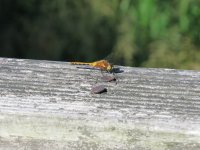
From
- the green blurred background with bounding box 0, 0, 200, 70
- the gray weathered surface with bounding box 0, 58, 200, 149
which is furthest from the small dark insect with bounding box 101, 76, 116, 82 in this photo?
the green blurred background with bounding box 0, 0, 200, 70

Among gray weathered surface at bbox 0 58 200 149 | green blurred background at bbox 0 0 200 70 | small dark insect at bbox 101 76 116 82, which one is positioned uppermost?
green blurred background at bbox 0 0 200 70

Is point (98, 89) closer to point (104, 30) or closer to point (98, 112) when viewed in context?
point (98, 112)

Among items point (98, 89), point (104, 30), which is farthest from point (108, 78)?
point (104, 30)

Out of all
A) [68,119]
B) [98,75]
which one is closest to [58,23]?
[98,75]

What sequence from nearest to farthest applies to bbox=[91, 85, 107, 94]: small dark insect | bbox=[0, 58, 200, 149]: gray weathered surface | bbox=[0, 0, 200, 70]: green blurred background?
bbox=[0, 58, 200, 149]: gray weathered surface, bbox=[91, 85, 107, 94]: small dark insect, bbox=[0, 0, 200, 70]: green blurred background

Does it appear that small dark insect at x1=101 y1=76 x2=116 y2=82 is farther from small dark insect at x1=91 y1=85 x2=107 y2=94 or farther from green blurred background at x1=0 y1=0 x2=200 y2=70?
green blurred background at x1=0 y1=0 x2=200 y2=70

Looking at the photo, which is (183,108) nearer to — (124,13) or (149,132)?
(149,132)
